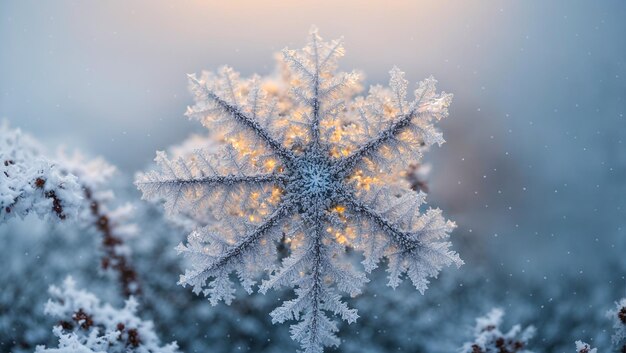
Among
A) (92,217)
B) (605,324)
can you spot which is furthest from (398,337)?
(92,217)

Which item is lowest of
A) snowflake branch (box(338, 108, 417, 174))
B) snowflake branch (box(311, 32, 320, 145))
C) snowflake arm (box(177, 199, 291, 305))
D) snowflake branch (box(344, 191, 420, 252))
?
snowflake arm (box(177, 199, 291, 305))

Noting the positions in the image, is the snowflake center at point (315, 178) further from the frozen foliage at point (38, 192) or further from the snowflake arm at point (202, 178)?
the frozen foliage at point (38, 192)

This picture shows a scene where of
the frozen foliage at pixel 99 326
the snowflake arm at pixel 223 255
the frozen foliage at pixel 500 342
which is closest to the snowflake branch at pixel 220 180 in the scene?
the snowflake arm at pixel 223 255

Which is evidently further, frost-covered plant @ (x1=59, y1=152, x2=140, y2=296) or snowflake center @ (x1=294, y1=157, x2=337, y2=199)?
frost-covered plant @ (x1=59, y1=152, x2=140, y2=296)

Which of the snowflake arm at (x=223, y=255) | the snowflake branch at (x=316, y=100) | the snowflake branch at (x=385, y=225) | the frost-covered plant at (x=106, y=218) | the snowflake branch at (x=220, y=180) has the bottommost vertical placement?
the snowflake arm at (x=223, y=255)

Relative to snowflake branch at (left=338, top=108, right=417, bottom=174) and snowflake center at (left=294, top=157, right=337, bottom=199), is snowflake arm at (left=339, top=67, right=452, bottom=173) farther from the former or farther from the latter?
snowflake center at (left=294, top=157, right=337, bottom=199)

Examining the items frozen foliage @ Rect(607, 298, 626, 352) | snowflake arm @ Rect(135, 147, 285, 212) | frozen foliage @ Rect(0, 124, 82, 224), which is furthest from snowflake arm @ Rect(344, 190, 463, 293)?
frozen foliage @ Rect(0, 124, 82, 224)

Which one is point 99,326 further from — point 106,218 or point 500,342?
point 500,342
